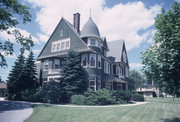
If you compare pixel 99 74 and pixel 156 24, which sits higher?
pixel 156 24

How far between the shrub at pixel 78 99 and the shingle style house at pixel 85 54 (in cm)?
416

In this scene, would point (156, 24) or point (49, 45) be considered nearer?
point (156, 24)

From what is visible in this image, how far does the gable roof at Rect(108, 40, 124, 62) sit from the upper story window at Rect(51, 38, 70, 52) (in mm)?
11136

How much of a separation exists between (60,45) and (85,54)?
6.48 meters

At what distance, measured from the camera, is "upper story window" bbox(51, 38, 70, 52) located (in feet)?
89.4

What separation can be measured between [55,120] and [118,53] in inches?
1017

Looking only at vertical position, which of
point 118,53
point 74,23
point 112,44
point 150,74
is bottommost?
point 150,74

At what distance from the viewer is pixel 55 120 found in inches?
375

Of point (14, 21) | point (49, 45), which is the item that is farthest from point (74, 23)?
point (14, 21)

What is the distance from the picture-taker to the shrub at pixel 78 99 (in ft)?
63.5

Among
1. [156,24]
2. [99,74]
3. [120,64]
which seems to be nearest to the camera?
[156,24]

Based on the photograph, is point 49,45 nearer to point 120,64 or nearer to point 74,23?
point 74,23

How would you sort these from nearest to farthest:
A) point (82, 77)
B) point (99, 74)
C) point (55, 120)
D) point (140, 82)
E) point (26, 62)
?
point (55, 120)
point (82, 77)
point (99, 74)
point (26, 62)
point (140, 82)

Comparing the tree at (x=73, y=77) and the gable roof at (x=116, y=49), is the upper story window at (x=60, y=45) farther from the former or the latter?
the gable roof at (x=116, y=49)
